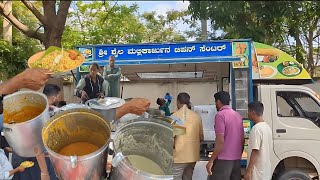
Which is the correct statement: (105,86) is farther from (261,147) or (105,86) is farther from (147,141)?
(261,147)

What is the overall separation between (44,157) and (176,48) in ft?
14.9

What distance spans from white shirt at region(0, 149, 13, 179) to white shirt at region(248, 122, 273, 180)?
3038 millimetres

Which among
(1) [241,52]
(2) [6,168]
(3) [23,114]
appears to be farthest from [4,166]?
(1) [241,52]

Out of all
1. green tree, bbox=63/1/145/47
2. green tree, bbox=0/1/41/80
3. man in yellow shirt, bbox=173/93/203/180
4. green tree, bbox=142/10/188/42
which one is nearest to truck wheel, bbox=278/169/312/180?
man in yellow shirt, bbox=173/93/203/180

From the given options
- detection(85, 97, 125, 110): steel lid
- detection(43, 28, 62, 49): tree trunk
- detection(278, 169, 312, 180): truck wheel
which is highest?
detection(43, 28, 62, 49): tree trunk

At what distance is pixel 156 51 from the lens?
22.7ft

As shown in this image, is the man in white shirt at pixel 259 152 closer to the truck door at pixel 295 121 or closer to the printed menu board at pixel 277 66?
the truck door at pixel 295 121

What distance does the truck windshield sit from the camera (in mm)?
6434

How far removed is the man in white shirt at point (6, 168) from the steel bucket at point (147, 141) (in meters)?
0.57

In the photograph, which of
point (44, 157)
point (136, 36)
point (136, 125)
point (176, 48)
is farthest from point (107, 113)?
point (136, 36)

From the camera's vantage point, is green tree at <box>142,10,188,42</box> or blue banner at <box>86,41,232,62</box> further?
green tree at <box>142,10,188,42</box>

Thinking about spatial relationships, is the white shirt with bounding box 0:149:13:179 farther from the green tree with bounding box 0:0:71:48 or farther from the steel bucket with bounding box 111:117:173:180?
the green tree with bounding box 0:0:71:48

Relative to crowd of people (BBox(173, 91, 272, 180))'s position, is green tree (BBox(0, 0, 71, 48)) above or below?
above

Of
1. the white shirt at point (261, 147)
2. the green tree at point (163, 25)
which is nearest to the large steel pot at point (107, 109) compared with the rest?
the white shirt at point (261, 147)
